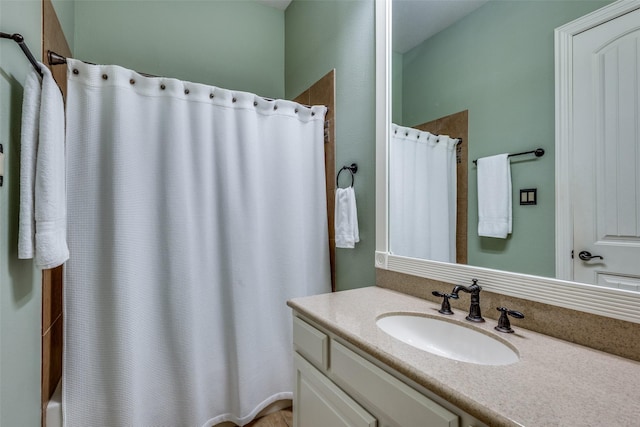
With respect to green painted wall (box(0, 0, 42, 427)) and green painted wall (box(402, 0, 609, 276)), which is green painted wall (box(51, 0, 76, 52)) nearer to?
green painted wall (box(0, 0, 42, 427))

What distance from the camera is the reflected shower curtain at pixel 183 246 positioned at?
1.31 meters

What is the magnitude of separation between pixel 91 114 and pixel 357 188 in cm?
133

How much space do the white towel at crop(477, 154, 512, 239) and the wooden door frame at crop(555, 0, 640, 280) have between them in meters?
0.15

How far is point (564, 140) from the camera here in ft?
2.80

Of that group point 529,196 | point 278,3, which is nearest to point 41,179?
point 529,196

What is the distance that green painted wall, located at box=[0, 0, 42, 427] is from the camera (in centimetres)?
85

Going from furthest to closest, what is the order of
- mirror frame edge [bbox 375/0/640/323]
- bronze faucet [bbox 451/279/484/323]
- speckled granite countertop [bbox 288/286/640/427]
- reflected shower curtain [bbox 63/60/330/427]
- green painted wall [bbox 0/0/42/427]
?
reflected shower curtain [bbox 63/60/330/427]
bronze faucet [bbox 451/279/484/323]
green painted wall [bbox 0/0/42/427]
mirror frame edge [bbox 375/0/640/323]
speckled granite countertop [bbox 288/286/640/427]

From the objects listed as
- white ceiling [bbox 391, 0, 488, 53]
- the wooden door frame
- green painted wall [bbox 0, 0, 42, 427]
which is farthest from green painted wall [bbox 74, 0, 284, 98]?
the wooden door frame

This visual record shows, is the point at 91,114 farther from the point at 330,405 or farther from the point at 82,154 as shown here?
the point at 330,405

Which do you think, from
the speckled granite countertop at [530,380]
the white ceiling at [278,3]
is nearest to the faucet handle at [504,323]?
the speckled granite countertop at [530,380]

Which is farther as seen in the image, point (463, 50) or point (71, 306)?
point (71, 306)

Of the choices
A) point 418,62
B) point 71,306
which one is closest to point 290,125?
point 418,62

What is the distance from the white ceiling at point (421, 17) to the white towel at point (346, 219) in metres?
0.76

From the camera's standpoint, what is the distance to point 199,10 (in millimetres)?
2146
